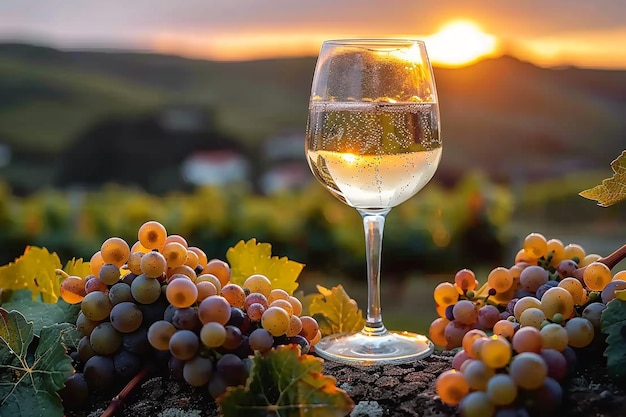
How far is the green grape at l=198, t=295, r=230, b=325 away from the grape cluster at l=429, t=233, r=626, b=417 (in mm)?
238

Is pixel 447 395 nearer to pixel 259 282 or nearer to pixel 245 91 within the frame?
pixel 259 282

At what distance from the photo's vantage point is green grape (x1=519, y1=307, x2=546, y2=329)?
788 mm

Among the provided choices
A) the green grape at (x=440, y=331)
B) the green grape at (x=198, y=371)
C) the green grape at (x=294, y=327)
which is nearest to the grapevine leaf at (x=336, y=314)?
the green grape at (x=440, y=331)

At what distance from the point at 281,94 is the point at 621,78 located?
Answer: 8220 millimetres

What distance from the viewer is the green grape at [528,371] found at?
26.5 inches

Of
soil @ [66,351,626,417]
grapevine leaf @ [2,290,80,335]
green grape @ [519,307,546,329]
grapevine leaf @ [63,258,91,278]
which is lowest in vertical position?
soil @ [66,351,626,417]

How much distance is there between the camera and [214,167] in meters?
13.2

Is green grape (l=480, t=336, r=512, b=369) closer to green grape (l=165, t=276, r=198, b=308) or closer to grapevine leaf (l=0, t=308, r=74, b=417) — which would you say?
green grape (l=165, t=276, r=198, b=308)

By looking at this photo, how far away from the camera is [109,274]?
2.83 feet

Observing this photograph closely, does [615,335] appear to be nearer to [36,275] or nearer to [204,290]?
[204,290]

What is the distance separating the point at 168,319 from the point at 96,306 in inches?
4.0

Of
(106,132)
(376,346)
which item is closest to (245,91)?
(106,132)

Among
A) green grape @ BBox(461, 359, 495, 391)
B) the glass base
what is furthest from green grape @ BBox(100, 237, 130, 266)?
green grape @ BBox(461, 359, 495, 391)

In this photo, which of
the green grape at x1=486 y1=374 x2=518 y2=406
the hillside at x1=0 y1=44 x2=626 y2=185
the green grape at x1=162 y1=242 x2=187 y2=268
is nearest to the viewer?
the green grape at x1=486 y1=374 x2=518 y2=406
